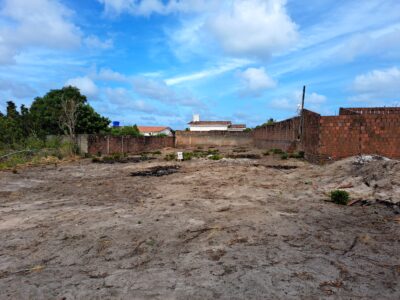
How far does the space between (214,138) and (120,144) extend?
20.5 metres

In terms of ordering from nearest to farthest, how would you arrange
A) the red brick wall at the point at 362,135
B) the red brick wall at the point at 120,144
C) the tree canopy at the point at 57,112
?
the red brick wall at the point at 362,135
the red brick wall at the point at 120,144
the tree canopy at the point at 57,112

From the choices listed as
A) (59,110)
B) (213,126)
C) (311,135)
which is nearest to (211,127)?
(213,126)

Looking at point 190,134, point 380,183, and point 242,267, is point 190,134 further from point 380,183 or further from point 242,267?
point 242,267

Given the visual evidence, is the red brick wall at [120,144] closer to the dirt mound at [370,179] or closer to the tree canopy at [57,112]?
the tree canopy at [57,112]

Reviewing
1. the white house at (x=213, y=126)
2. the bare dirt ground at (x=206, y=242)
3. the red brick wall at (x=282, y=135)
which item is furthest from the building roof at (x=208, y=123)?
the bare dirt ground at (x=206, y=242)

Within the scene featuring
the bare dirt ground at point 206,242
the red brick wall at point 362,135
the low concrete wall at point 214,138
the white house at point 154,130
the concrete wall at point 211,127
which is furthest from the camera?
the white house at point 154,130

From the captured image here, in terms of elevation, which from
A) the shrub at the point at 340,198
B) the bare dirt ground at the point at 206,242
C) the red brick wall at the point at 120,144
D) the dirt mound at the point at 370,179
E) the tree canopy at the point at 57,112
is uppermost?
the tree canopy at the point at 57,112

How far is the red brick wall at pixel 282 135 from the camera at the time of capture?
64.8 ft

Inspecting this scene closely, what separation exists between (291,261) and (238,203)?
11.4 feet

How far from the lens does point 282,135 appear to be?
2366 cm

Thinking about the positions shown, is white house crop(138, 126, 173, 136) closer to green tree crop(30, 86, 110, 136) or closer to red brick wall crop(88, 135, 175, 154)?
green tree crop(30, 86, 110, 136)

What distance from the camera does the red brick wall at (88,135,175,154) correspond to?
23.8m

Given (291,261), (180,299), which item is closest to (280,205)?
(291,261)

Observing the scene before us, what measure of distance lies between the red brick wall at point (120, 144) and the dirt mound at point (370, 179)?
16.6m
